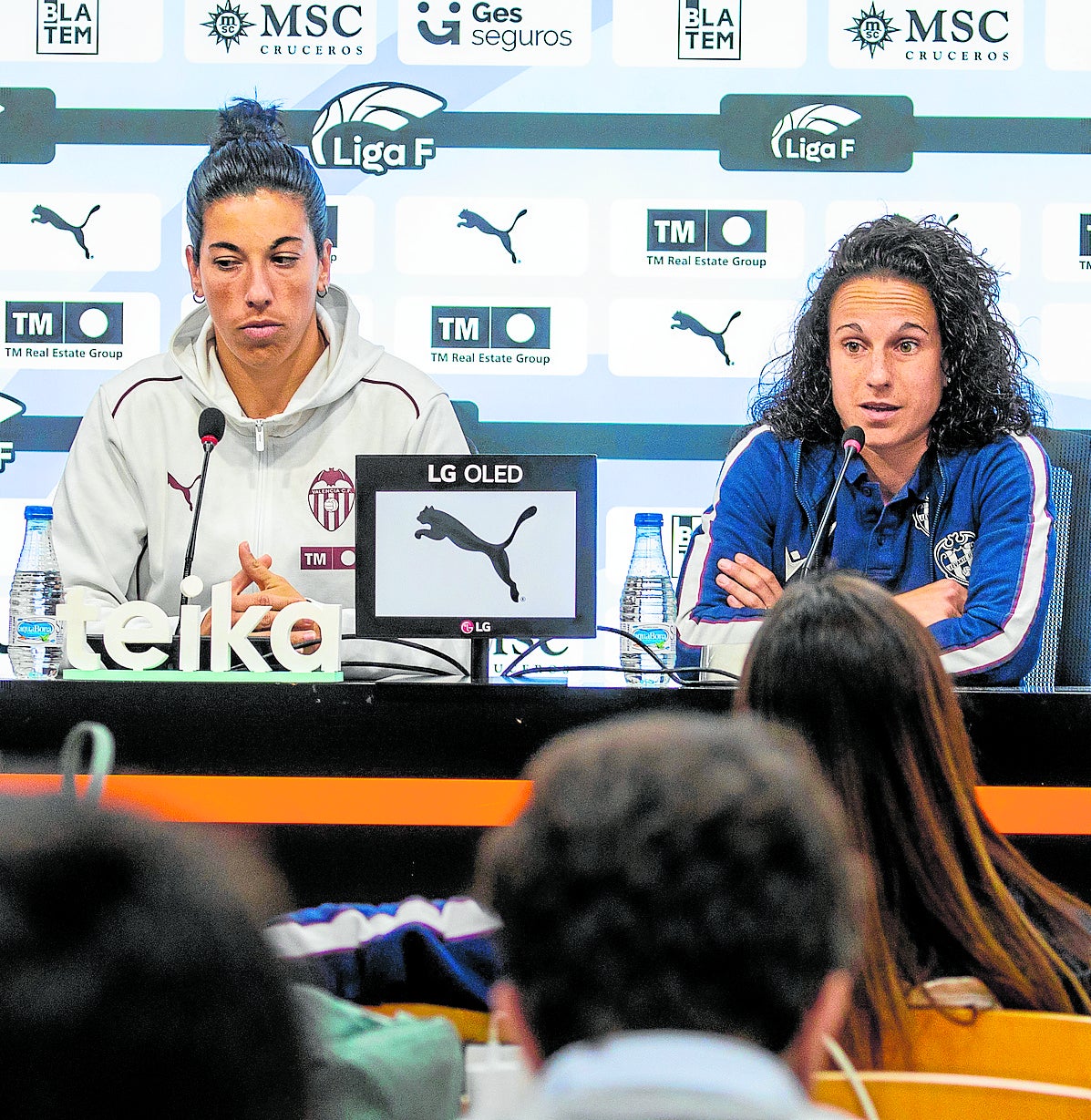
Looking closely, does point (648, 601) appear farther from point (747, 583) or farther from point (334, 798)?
point (334, 798)

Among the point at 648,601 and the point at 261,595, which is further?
the point at 648,601

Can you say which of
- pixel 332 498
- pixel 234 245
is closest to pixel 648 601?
pixel 332 498

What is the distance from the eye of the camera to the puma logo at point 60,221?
133 inches

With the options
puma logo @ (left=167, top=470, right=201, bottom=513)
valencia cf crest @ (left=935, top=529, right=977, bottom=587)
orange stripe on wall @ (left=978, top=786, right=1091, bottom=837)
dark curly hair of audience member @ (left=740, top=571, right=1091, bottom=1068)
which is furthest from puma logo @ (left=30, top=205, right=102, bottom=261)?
dark curly hair of audience member @ (left=740, top=571, right=1091, bottom=1068)

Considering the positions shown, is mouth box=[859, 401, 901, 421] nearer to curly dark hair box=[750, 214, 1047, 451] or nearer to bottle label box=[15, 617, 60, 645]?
curly dark hair box=[750, 214, 1047, 451]

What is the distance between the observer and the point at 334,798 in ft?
6.08

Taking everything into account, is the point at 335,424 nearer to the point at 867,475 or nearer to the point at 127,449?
the point at 127,449

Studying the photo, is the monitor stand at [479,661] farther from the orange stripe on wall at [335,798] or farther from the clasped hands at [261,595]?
the clasped hands at [261,595]

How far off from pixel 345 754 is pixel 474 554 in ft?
1.07

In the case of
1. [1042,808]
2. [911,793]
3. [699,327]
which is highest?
[699,327]

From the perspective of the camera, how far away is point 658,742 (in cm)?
51

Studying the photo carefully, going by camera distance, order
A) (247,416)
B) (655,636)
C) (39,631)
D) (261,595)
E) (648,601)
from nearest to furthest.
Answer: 1. (39,631)
2. (261,595)
3. (655,636)
4. (648,601)
5. (247,416)

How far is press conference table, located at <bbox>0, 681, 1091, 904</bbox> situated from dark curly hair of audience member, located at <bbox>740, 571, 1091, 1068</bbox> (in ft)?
2.35

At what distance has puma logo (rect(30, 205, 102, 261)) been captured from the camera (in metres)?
3.39
